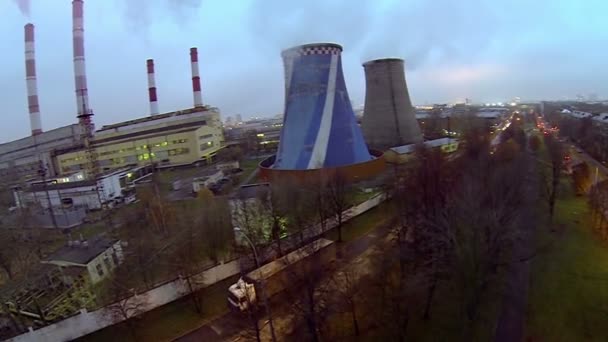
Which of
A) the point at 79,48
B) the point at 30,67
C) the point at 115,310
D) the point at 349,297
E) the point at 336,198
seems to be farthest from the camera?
the point at 30,67

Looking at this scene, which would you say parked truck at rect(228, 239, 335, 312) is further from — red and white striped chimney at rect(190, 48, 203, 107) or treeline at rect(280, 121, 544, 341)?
red and white striped chimney at rect(190, 48, 203, 107)

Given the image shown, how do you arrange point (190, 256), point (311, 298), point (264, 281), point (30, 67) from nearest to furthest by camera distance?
point (311, 298), point (264, 281), point (190, 256), point (30, 67)

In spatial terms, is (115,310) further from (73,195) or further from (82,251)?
(73,195)

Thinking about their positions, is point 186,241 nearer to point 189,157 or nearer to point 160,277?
point 160,277

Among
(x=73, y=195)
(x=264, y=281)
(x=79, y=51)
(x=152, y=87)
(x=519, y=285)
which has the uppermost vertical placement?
(x=79, y=51)

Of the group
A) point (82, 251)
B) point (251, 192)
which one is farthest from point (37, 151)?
point (251, 192)

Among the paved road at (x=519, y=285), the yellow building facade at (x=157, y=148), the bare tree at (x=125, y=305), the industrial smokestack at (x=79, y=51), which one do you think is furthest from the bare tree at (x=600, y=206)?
the industrial smokestack at (x=79, y=51)
